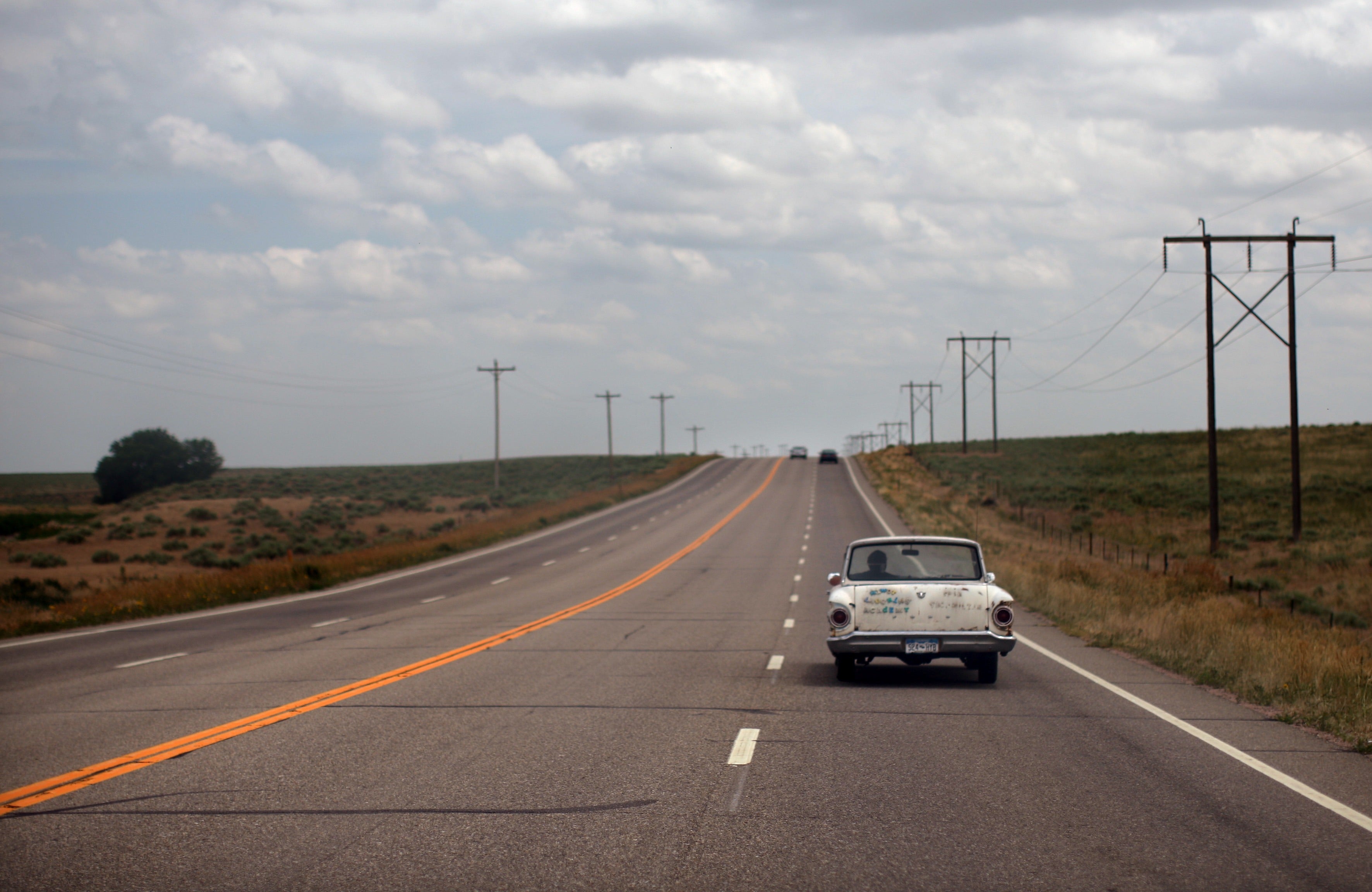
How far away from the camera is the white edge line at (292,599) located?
19.3 metres

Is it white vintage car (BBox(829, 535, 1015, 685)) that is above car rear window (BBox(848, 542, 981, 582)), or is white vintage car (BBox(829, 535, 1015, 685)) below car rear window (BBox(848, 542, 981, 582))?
below

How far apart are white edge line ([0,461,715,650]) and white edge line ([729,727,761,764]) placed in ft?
44.6

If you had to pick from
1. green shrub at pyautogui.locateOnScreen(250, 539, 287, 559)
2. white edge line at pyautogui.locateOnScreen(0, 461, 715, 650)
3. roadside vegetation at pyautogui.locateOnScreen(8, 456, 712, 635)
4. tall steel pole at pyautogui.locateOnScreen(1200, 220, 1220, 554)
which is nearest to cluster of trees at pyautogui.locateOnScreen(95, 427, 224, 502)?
roadside vegetation at pyautogui.locateOnScreen(8, 456, 712, 635)

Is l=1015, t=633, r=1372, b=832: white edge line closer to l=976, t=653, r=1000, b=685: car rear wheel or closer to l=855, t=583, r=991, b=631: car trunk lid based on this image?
l=976, t=653, r=1000, b=685: car rear wheel

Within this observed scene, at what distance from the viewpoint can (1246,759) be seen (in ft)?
27.1

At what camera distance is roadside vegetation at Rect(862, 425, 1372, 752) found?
1296cm

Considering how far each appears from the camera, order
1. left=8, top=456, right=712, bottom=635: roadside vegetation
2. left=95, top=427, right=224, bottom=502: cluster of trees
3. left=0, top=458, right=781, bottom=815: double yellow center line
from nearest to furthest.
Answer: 1. left=0, top=458, right=781, bottom=815: double yellow center line
2. left=8, top=456, right=712, bottom=635: roadside vegetation
3. left=95, top=427, right=224, bottom=502: cluster of trees

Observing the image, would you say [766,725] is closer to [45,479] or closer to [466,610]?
[466,610]

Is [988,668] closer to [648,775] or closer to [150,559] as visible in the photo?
[648,775]

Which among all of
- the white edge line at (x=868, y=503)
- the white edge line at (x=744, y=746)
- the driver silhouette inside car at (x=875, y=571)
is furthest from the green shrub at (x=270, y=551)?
the white edge line at (x=744, y=746)

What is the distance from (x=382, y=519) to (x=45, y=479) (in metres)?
133

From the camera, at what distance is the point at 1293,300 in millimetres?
34656

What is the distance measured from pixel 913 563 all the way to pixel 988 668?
1554 mm

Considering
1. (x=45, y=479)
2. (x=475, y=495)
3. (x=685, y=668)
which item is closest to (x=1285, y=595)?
(x=685, y=668)
